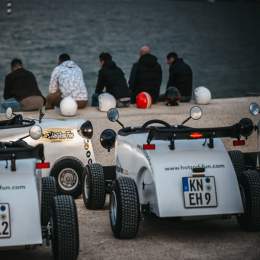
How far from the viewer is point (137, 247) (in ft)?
28.7

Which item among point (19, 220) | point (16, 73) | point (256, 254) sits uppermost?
point (16, 73)

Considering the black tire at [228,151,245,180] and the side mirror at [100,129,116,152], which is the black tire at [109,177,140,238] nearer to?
the side mirror at [100,129,116,152]

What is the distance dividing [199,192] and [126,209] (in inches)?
27.0

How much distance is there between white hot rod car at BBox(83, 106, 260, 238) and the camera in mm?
8875

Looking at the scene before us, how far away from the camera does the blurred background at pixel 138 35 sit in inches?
3334

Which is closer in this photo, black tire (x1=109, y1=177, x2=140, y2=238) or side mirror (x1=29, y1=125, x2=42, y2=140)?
side mirror (x1=29, y1=125, x2=42, y2=140)

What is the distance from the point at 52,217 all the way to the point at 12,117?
4.05 meters

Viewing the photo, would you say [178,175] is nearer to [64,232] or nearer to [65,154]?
[64,232]

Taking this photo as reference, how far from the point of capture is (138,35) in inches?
4569

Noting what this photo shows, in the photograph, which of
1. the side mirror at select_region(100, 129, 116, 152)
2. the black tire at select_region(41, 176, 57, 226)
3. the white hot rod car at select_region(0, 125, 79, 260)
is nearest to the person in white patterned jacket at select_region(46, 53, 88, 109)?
the side mirror at select_region(100, 129, 116, 152)

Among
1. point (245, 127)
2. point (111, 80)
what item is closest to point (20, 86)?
point (111, 80)

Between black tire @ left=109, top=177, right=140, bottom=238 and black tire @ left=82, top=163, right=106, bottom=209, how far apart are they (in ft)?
5.46

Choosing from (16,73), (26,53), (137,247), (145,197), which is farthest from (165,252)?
(26,53)

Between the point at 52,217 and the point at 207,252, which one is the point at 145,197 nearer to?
the point at 207,252
